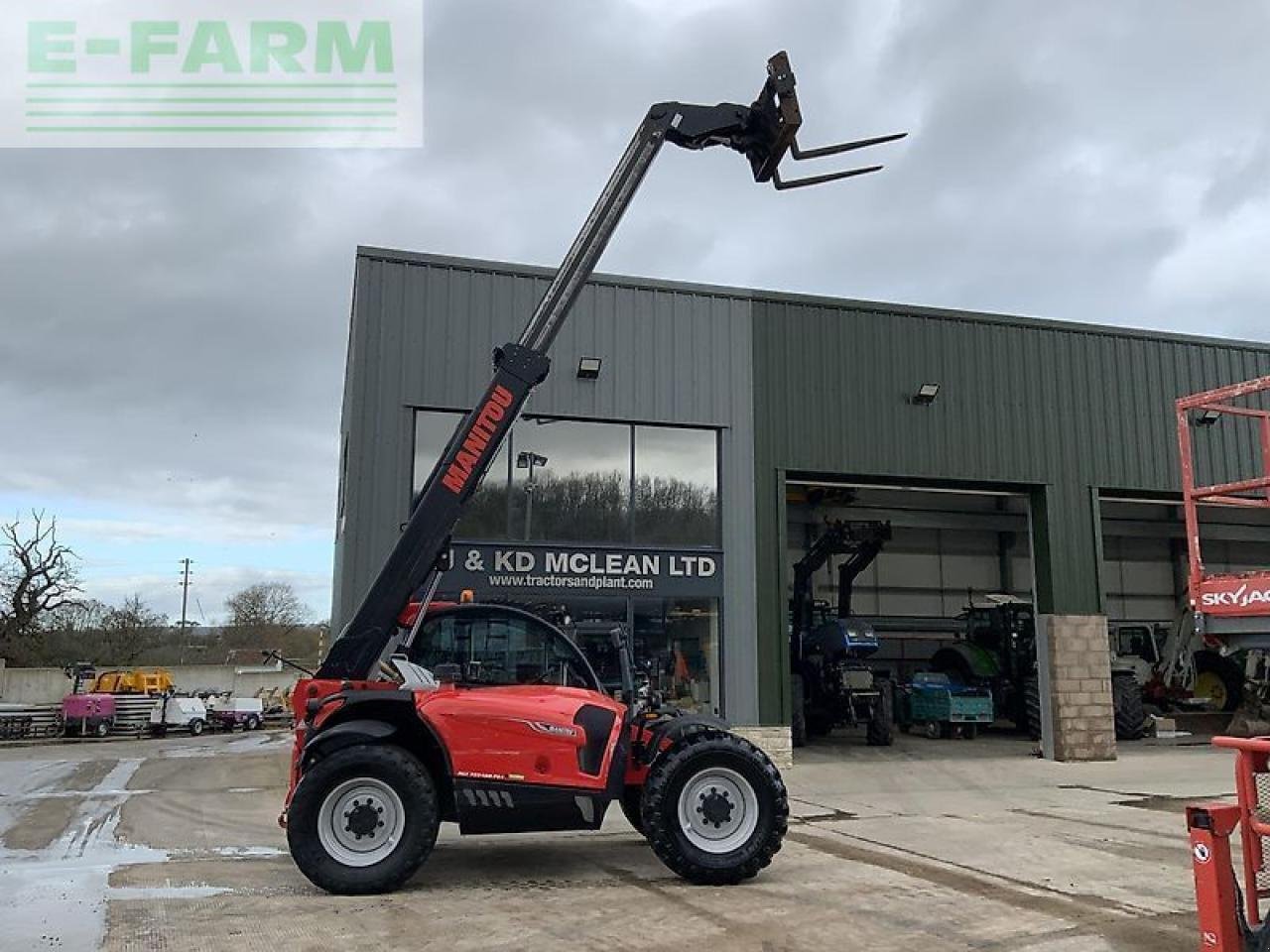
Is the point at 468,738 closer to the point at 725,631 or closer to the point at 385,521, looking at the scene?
the point at 385,521

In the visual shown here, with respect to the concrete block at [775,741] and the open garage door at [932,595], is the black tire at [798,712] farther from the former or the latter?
the concrete block at [775,741]

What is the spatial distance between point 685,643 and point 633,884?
7093mm

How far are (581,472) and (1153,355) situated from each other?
10287 millimetres

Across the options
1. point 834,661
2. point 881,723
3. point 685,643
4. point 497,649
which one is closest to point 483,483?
point 685,643

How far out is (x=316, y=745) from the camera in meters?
7.05

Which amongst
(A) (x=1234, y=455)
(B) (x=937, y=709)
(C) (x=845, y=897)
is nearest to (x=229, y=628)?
(B) (x=937, y=709)

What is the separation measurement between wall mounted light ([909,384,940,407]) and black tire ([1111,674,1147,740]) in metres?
7.01

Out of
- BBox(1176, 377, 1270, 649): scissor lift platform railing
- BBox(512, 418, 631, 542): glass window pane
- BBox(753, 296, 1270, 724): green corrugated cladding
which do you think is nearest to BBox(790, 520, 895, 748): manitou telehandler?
BBox(753, 296, 1270, 724): green corrugated cladding

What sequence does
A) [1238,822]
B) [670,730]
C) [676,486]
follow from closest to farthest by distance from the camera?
1. [1238,822]
2. [670,730]
3. [676,486]

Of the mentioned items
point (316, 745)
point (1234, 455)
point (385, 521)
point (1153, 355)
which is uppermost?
point (1153, 355)

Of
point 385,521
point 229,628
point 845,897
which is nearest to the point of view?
point 845,897

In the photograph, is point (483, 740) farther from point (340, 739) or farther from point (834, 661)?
point (834, 661)

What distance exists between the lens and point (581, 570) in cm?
1383

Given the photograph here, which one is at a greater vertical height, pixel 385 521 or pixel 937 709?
pixel 385 521
